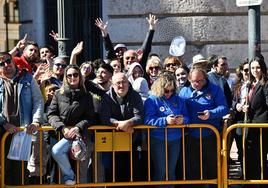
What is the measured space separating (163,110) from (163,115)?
0.06m

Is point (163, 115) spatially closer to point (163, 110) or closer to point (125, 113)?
point (163, 110)

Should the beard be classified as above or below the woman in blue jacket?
above

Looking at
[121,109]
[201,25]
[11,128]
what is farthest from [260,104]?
[201,25]

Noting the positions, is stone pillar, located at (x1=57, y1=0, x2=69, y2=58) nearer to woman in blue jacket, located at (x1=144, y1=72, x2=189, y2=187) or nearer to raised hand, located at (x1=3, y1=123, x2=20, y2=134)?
woman in blue jacket, located at (x1=144, y1=72, x2=189, y2=187)

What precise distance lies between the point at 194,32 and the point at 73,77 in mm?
6409

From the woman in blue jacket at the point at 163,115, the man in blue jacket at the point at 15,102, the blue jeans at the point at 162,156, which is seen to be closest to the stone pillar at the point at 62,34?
the man in blue jacket at the point at 15,102

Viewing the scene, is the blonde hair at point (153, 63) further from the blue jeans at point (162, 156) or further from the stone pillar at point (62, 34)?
the blue jeans at point (162, 156)

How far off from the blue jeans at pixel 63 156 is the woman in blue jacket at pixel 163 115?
968 mm

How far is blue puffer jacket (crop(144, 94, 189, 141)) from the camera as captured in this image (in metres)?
9.33

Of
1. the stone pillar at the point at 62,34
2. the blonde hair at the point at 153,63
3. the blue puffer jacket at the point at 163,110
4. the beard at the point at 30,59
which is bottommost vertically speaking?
the blue puffer jacket at the point at 163,110

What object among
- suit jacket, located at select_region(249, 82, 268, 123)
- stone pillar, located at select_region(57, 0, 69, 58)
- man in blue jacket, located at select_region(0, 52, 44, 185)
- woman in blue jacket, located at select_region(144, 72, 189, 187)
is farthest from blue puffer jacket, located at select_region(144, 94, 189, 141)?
stone pillar, located at select_region(57, 0, 69, 58)

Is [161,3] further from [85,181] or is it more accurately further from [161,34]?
[85,181]

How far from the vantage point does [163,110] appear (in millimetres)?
9352

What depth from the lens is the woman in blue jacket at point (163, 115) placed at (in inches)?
368
